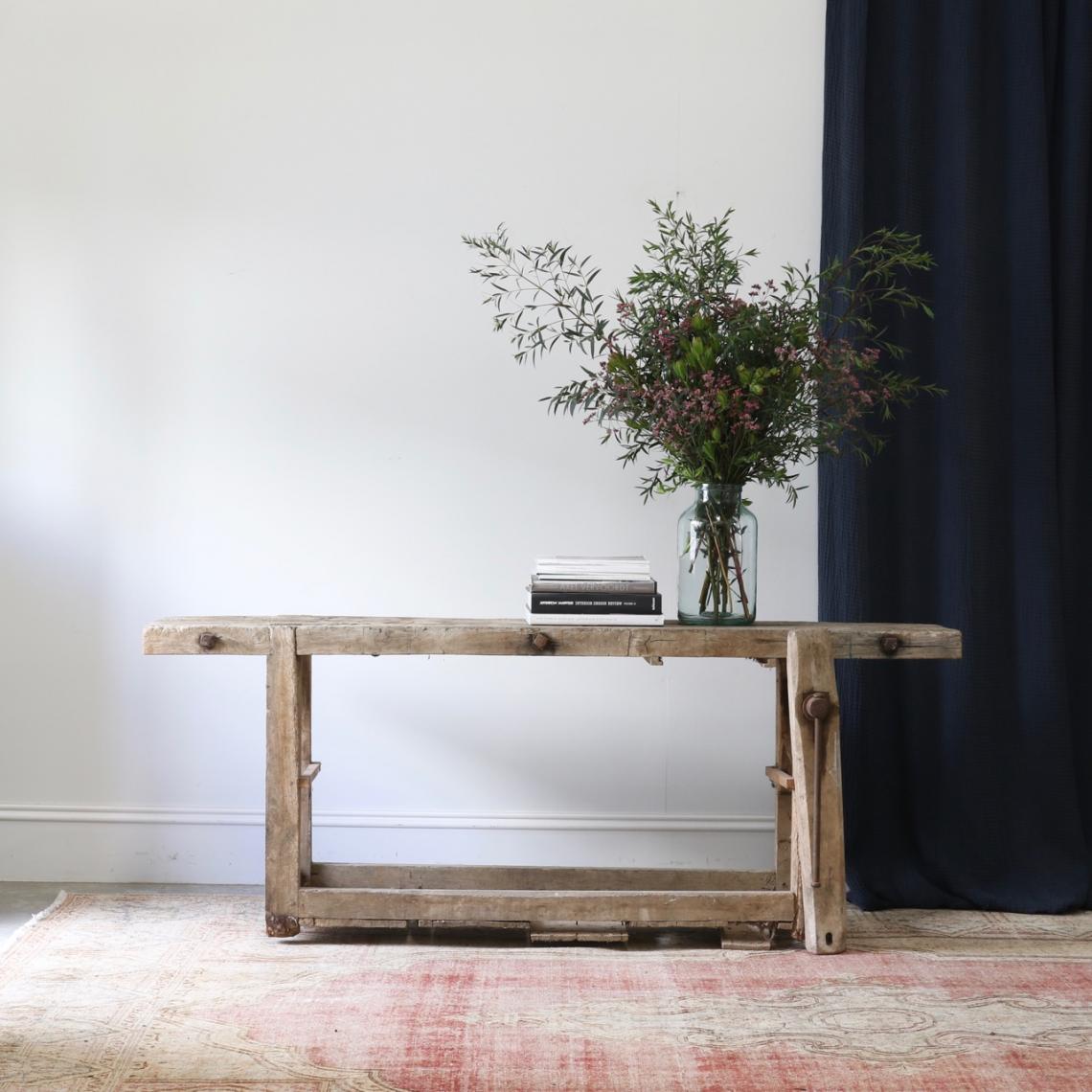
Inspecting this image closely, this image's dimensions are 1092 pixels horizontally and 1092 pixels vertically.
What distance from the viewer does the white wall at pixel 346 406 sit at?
2635 mm

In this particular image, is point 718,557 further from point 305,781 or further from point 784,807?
point 305,781

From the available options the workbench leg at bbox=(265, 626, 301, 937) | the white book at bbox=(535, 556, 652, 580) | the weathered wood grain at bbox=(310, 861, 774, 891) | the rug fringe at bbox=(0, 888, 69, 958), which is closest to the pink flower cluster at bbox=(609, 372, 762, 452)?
the white book at bbox=(535, 556, 652, 580)

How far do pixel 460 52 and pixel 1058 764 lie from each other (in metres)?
2.12

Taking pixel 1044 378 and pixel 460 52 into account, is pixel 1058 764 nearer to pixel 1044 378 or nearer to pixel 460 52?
pixel 1044 378

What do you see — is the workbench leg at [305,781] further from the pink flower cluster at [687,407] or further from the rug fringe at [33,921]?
the pink flower cluster at [687,407]

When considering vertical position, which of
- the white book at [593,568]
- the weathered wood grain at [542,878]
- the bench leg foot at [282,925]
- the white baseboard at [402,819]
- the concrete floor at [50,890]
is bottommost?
the concrete floor at [50,890]

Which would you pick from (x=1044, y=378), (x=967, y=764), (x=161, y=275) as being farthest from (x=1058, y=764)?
(x=161, y=275)

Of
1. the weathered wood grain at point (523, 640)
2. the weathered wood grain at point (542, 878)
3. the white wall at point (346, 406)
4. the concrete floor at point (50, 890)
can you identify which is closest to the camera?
the weathered wood grain at point (523, 640)

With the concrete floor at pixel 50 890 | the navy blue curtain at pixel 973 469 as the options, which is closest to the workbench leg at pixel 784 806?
the navy blue curtain at pixel 973 469

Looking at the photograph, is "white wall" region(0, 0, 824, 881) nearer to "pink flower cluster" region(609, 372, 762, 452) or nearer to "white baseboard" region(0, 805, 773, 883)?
"white baseboard" region(0, 805, 773, 883)

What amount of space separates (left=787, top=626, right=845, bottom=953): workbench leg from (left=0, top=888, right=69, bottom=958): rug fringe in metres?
1.48

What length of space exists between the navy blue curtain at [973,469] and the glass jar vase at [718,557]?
0.44m

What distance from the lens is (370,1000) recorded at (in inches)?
73.2

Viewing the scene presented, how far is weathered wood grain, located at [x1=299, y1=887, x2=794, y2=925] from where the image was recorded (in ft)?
6.87
